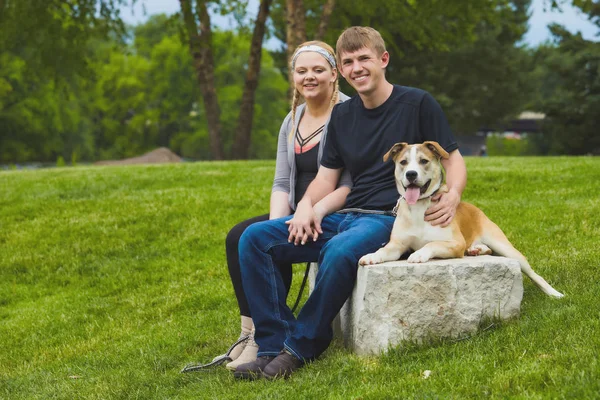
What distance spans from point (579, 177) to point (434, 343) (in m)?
8.21

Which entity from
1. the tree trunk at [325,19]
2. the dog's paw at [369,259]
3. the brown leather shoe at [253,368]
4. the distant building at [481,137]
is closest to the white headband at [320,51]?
the dog's paw at [369,259]

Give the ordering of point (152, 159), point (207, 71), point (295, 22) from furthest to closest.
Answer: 1. point (152, 159)
2. point (207, 71)
3. point (295, 22)

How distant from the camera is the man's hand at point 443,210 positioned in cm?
473

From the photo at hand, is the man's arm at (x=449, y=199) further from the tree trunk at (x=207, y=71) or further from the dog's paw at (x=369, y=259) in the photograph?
the tree trunk at (x=207, y=71)

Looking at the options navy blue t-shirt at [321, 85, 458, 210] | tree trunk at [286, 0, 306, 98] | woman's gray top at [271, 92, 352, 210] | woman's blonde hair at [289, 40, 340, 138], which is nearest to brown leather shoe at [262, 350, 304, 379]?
navy blue t-shirt at [321, 85, 458, 210]

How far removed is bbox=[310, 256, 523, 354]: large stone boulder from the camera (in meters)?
4.58

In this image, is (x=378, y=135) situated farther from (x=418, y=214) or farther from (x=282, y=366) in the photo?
(x=282, y=366)

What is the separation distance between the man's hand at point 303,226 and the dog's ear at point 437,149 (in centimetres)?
90

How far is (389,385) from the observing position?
Result: 13.6 feet

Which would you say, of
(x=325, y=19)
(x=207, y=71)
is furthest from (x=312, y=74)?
(x=207, y=71)

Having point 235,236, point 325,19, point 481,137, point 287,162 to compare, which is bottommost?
point 481,137

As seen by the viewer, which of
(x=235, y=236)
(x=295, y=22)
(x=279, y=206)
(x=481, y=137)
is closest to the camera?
(x=235, y=236)

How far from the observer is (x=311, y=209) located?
4965 mm

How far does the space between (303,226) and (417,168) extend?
0.87 meters
